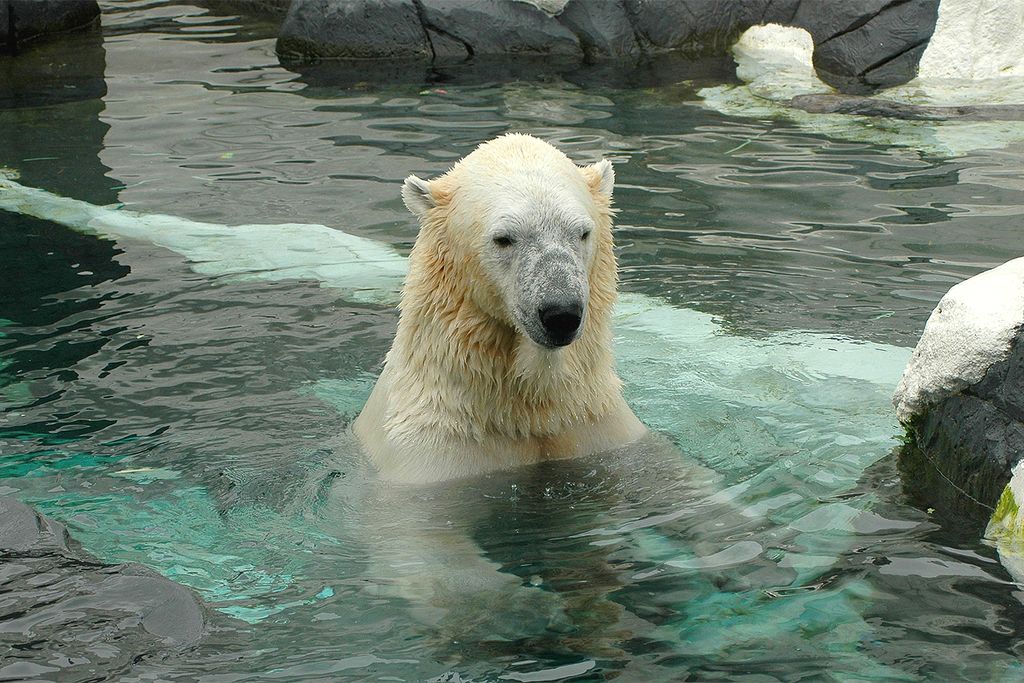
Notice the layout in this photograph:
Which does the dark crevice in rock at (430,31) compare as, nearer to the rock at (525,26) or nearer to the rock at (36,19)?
the rock at (525,26)

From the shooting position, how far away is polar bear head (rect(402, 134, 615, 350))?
365 centimetres

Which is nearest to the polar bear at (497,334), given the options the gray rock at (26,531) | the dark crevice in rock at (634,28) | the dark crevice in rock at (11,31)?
the gray rock at (26,531)

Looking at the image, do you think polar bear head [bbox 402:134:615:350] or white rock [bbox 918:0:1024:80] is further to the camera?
white rock [bbox 918:0:1024:80]

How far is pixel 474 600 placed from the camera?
3.51 m

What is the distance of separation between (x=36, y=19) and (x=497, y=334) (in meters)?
9.85

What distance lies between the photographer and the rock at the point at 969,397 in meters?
3.83

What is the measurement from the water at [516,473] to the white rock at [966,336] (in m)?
0.33

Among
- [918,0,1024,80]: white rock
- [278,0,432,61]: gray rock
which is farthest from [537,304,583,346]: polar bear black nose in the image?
[278,0,432,61]: gray rock

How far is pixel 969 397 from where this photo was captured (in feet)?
13.2

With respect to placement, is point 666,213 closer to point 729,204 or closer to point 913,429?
point 729,204

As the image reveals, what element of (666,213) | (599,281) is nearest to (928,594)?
(599,281)

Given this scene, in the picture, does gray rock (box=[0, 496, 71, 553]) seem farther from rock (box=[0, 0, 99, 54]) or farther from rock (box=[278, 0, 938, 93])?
rock (box=[0, 0, 99, 54])

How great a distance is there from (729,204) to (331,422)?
11.4 ft

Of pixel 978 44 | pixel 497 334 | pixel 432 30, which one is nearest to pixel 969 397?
pixel 497 334
